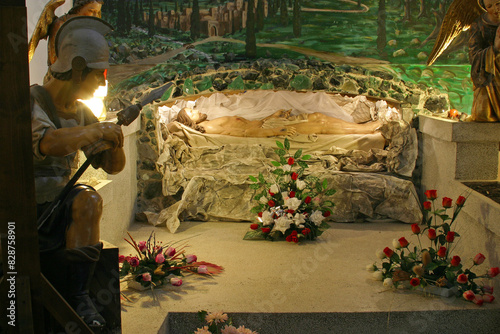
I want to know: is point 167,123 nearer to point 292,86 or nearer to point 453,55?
point 292,86

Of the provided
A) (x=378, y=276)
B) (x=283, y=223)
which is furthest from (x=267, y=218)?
(x=378, y=276)

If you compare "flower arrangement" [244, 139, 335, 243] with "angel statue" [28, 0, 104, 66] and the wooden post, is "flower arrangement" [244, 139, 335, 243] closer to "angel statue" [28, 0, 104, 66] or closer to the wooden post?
"angel statue" [28, 0, 104, 66]

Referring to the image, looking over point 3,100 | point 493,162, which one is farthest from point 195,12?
point 3,100

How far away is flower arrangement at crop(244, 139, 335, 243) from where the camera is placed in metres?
4.52

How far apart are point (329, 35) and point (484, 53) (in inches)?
103

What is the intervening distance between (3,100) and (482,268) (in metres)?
3.38

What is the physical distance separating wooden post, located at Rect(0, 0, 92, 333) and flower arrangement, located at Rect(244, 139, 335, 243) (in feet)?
9.18

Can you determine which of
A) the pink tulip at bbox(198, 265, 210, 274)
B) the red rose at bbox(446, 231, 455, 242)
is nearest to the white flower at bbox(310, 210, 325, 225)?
the pink tulip at bbox(198, 265, 210, 274)

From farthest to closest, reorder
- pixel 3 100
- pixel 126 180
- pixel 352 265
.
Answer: pixel 126 180
pixel 352 265
pixel 3 100

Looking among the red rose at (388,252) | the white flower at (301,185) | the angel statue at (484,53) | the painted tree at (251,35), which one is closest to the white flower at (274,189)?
the white flower at (301,185)

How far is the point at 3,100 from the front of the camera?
1841 mm

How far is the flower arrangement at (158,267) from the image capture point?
3.51 metres

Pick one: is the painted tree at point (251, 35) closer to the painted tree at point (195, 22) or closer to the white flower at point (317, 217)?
the painted tree at point (195, 22)

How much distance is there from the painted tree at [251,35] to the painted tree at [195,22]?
63 centimetres
